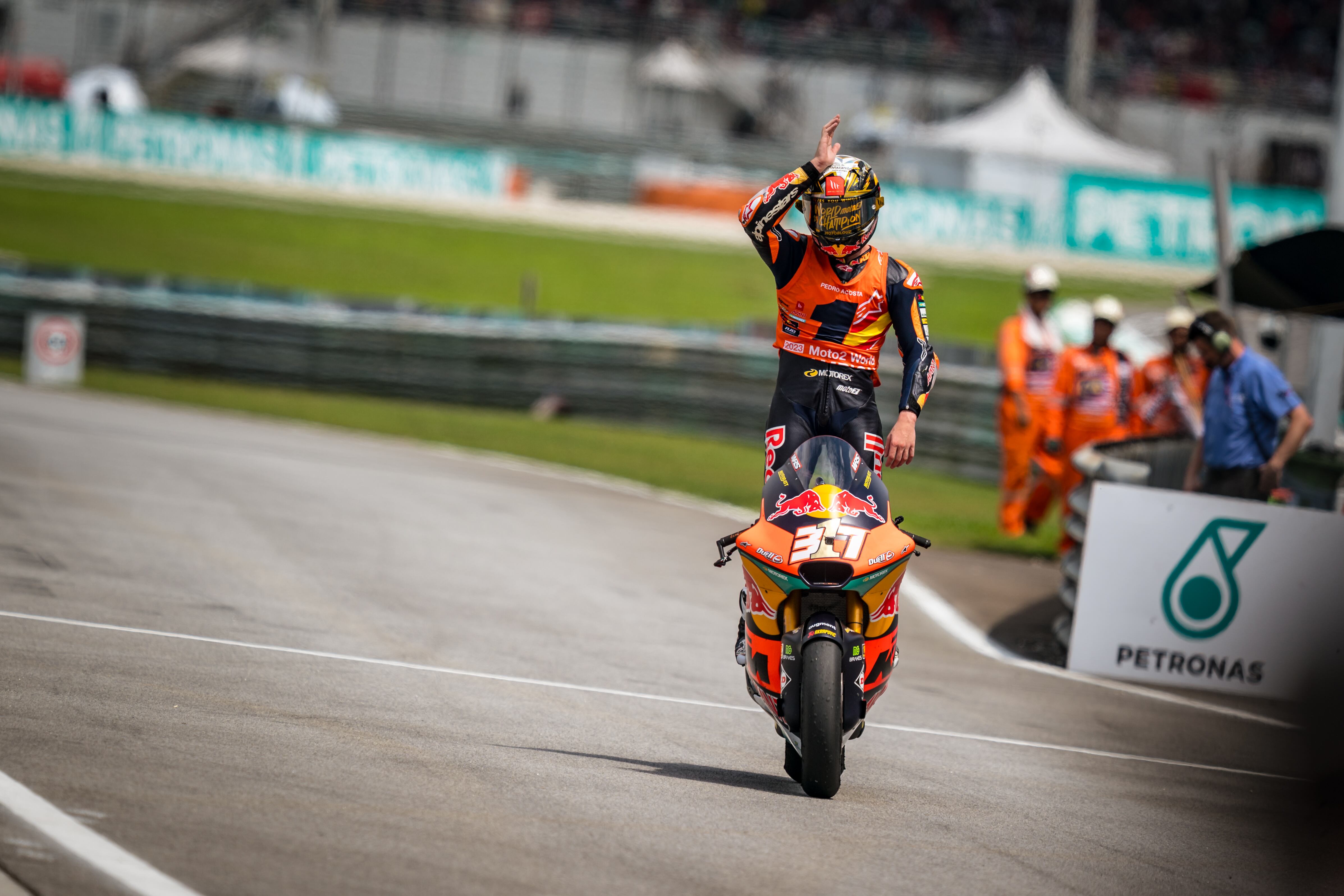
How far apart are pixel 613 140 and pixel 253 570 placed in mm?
34943

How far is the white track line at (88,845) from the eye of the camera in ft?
13.1

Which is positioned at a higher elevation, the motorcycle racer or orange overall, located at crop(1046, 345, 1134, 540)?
the motorcycle racer

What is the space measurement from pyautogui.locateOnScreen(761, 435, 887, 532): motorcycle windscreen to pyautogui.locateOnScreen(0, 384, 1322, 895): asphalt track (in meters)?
1.03

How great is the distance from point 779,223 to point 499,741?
2.34 meters

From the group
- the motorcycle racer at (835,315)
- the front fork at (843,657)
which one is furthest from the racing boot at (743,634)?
the front fork at (843,657)

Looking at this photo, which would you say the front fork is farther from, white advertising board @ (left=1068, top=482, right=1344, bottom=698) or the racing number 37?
white advertising board @ (left=1068, top=482, right=1344, bottom=698)

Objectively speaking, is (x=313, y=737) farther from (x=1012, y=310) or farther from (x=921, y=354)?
(x=1012, y=310)

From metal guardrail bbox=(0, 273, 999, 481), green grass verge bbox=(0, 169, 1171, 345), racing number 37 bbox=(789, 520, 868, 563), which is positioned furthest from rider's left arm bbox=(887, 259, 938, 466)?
green grass verge bbox=(0, 169, 1171, 345)

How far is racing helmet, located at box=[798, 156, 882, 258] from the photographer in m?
6.11

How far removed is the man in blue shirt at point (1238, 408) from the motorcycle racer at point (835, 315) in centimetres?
533

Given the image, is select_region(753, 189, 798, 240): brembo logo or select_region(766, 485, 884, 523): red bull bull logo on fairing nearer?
select_region(766, 485, 884, 523): red bull bull logo on fairing

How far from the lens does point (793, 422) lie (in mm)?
6270

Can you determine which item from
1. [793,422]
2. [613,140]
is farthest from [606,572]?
[613,140]

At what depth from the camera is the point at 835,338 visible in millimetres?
6363
